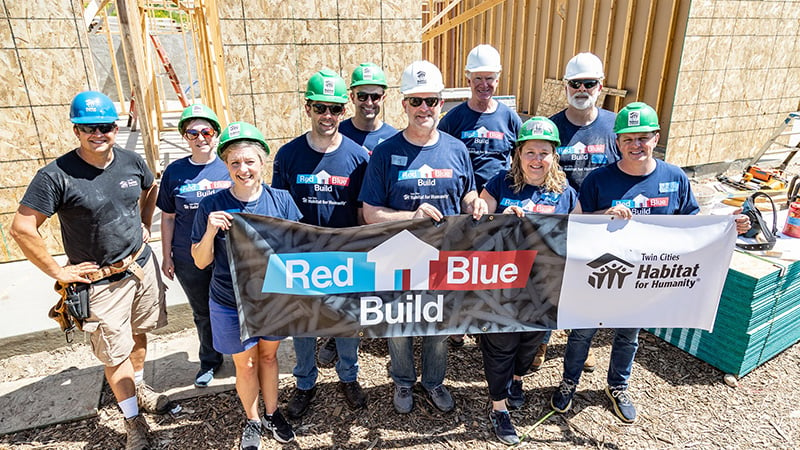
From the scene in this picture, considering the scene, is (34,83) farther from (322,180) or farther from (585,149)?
(585,149)

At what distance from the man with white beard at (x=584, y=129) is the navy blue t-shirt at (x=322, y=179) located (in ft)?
6.00

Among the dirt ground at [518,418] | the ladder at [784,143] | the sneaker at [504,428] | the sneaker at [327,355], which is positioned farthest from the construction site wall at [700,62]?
the sneaker at [327,355]

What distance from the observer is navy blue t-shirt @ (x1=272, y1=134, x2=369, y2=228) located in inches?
147

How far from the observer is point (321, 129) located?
3707mm

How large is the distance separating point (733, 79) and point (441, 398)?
9.39 metres

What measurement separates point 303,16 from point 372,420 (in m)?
4.89

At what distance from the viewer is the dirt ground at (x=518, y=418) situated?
12.6 feet

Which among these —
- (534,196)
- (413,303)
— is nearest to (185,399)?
(413,303)

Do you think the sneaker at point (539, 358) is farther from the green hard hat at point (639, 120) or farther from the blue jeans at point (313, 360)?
the green hard hat at point (639, 120)

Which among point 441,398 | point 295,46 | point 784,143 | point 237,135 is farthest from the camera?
point 784,143

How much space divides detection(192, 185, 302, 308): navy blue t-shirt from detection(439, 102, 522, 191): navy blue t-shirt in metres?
1.90

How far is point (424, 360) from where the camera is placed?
413 cm

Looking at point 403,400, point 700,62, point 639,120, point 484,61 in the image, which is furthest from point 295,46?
point 700,62

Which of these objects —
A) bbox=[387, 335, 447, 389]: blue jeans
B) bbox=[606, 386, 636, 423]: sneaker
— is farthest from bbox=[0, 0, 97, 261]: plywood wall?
bbox=[606, 386, 636, 423]: sneaker
